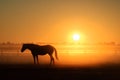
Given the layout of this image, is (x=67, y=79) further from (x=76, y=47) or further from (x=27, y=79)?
(x=76, y=47)

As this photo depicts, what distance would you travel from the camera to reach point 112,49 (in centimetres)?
6162

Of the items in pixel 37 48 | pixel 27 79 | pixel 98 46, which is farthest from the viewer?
pixel 98 46

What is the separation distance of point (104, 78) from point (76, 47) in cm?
5052

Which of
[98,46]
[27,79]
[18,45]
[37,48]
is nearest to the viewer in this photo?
[27,79]

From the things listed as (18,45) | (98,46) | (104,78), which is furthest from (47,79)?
(98,46)

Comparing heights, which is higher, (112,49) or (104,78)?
(112,49)

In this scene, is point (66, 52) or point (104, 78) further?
point (66, 52)

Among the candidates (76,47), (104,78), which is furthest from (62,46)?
(104,78)

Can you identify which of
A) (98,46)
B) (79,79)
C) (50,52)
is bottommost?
(79,79)

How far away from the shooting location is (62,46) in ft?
222

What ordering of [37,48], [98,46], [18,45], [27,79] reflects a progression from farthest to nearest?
[98,46] < [18,45] < [37,48] < [27,79]

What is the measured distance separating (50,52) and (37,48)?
3.58 ft

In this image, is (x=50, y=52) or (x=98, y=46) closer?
(x=50, y=52)

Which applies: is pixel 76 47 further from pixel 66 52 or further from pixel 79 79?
pixel 79 79
